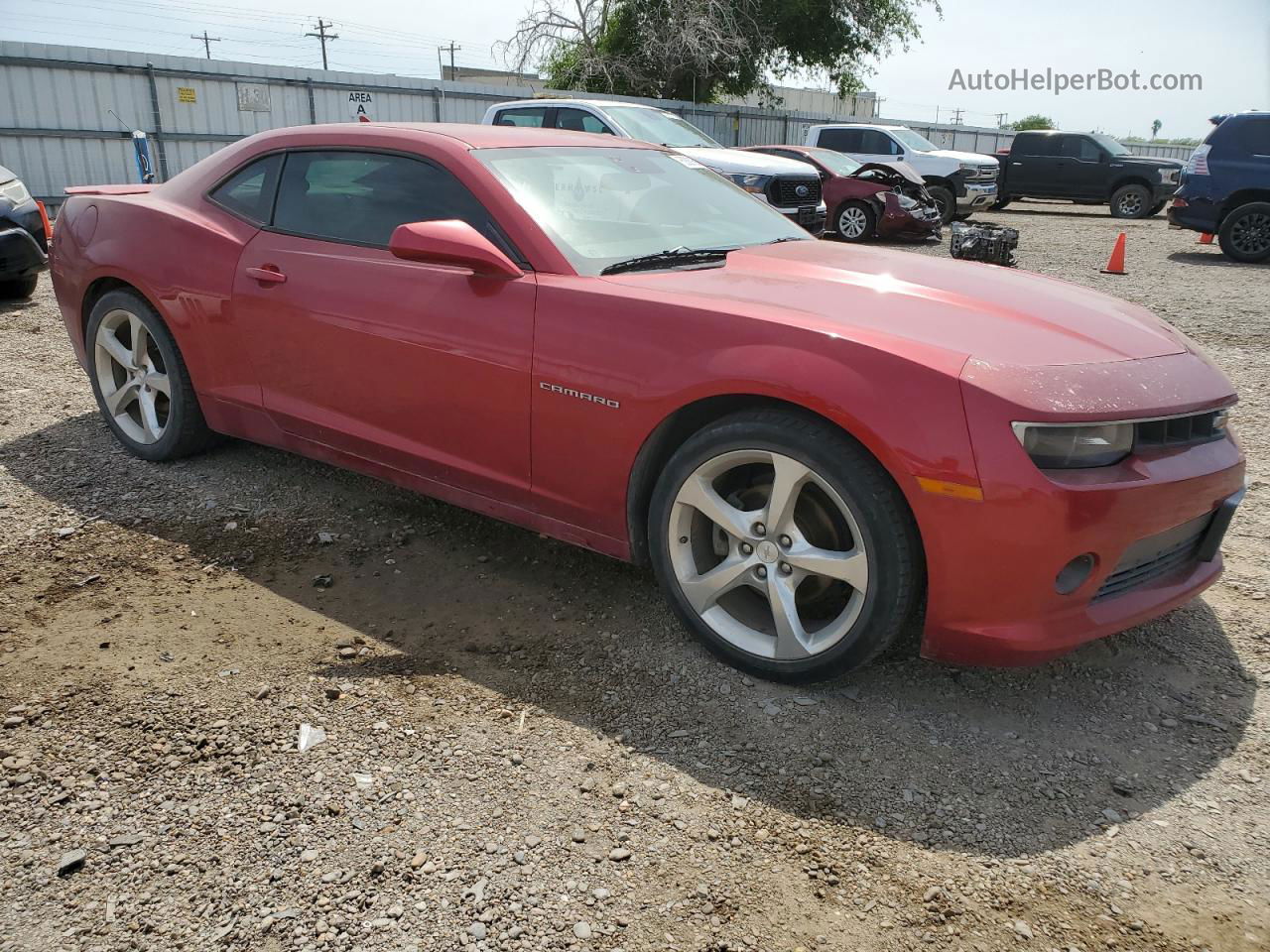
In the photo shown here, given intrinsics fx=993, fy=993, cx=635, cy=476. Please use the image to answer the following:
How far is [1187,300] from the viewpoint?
389 inches

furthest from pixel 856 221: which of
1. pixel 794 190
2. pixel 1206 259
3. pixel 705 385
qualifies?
pixel 705 385

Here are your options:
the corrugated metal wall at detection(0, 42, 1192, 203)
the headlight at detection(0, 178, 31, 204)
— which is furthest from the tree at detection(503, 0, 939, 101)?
the headlight at detection(0, 178, 31, 204)

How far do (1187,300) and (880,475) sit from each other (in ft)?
29.4

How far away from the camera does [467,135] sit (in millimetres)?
3629

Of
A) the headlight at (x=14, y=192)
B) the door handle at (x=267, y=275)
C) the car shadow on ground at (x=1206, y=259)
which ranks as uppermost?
the door handle at (x=267, y=275)

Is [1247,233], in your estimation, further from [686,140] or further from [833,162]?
[686,140]

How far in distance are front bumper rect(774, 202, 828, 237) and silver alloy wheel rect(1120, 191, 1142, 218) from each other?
1175 cm

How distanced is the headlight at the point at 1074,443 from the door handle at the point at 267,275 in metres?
2.73

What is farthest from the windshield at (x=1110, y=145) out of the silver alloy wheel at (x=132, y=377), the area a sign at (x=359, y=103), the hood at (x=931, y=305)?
the silver alloy wheel at (x=132, y=377)

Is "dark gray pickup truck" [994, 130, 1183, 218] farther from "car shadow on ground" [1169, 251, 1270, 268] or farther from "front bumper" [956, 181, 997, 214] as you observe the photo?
"car shadow on ground" [1169, 251, 1270, 268]

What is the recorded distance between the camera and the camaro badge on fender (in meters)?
2.96

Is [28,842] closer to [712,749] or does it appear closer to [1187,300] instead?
[712,749]

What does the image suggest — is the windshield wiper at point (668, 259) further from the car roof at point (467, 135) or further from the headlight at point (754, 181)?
the headlight at point (754, 181)

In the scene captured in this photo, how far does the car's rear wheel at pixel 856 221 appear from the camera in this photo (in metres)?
14.3
